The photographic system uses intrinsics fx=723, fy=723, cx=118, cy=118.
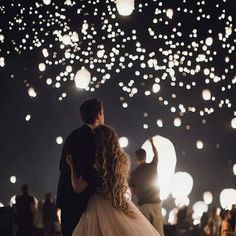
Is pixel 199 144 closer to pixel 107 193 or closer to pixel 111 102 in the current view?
pixel 111 102

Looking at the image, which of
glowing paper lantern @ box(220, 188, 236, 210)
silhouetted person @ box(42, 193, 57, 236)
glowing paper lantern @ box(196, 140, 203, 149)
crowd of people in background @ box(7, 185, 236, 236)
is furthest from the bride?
glowing paper lantern @ box(196, 140, 203, 149)

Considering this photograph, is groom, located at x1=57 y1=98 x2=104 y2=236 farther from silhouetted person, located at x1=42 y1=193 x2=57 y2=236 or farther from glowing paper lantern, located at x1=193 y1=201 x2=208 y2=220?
glowing paper lantern, located at x1=193 y1=201 x2=208 y2=220

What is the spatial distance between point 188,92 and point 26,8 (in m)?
6.69

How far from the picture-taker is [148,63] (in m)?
25.9

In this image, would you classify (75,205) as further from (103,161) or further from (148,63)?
(148,63)

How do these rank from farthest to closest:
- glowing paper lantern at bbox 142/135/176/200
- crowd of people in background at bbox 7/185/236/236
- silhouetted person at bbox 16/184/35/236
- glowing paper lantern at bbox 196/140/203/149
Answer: glowing paper lantern at bbox 196/140/203/149
glowing paper lantern at bbox 142/135/176/200
silhouetted person at bbox 16/184/35/236
crowd of people in background at bbox 7/185/236/236

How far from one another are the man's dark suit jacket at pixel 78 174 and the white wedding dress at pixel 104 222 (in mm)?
67

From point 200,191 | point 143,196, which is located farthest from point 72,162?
point 200,191

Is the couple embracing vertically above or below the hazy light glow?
below

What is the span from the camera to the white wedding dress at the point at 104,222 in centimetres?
499

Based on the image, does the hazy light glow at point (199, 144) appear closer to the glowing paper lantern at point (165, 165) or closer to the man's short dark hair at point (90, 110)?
the glowing paper lantern at point (165, 165)

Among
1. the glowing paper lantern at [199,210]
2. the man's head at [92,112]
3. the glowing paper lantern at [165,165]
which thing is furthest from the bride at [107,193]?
the glowing paper lantern at [199,210]

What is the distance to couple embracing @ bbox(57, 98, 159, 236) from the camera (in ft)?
16.4

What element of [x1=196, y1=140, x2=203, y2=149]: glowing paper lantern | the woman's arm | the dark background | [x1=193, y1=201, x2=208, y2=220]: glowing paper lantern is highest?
the dark background
